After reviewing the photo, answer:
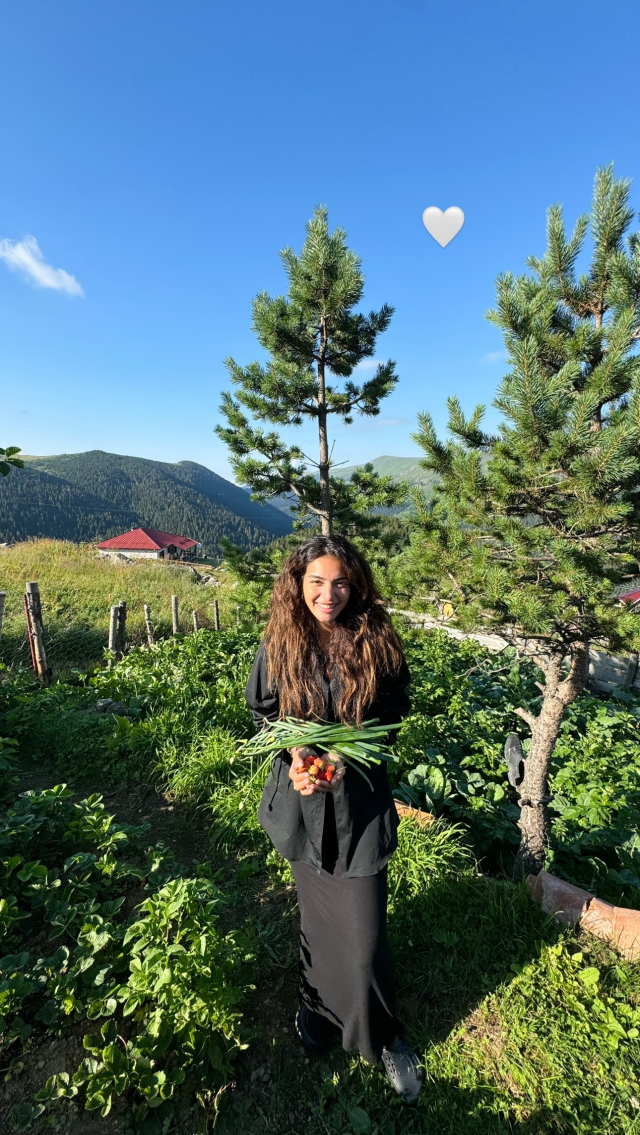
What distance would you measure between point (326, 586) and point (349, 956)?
1.46m

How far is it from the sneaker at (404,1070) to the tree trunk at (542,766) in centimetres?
117

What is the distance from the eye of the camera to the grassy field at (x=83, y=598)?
31.4 feet

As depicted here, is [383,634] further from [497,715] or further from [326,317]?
[326,317]

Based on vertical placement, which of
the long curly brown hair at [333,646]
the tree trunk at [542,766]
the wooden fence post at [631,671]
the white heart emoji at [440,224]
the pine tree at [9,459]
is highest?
the white heart emoji at [440,224]

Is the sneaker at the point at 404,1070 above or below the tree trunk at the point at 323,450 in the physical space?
below

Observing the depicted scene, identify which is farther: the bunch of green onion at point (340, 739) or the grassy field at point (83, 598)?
the grassy field at point (83, 598)

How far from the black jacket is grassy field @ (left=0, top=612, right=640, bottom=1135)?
0.62 m

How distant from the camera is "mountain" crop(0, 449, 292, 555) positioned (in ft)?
291

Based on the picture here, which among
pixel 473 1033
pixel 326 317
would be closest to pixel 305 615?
pixel 473 1033

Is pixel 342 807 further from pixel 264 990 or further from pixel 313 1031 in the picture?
pixel 264 990

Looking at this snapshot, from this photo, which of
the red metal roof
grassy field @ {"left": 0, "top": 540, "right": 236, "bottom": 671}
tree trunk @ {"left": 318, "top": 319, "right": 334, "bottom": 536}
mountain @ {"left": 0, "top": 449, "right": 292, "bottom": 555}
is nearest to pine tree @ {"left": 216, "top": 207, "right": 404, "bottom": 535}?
tree trunk @ {"left": 318, "top": 319, "right": 334, "bottom": 536}

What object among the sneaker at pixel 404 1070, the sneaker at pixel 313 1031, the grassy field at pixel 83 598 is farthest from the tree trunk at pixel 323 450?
the sneaker at pixel 404 1070

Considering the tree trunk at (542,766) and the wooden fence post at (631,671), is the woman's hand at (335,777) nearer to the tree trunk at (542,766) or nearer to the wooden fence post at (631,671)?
the tree trunk at (542,766)

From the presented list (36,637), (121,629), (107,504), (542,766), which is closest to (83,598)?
(121,629)
